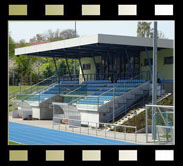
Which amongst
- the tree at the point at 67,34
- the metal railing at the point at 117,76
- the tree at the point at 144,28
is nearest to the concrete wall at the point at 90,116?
the metal railing at the point at 117,76

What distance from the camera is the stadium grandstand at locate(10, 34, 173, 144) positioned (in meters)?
24.7

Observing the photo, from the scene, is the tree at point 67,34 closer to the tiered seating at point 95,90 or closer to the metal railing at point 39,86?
the metal railing at point 39,86

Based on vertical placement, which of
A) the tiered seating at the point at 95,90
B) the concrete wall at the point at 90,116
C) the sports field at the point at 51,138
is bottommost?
the sports field at the point at 51,138

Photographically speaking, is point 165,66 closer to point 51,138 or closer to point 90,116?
point 90,116

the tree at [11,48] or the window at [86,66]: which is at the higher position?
the tree at [11,48]

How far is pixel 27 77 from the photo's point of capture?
198 feet

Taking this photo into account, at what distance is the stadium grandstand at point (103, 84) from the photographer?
24675mm

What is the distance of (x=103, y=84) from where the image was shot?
97.6 feet

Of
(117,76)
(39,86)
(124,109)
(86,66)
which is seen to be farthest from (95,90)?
(86,66)

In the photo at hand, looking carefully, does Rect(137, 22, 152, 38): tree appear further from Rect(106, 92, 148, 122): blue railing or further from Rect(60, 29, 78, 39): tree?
Rect(106, 92, 148, 122): blue railing
